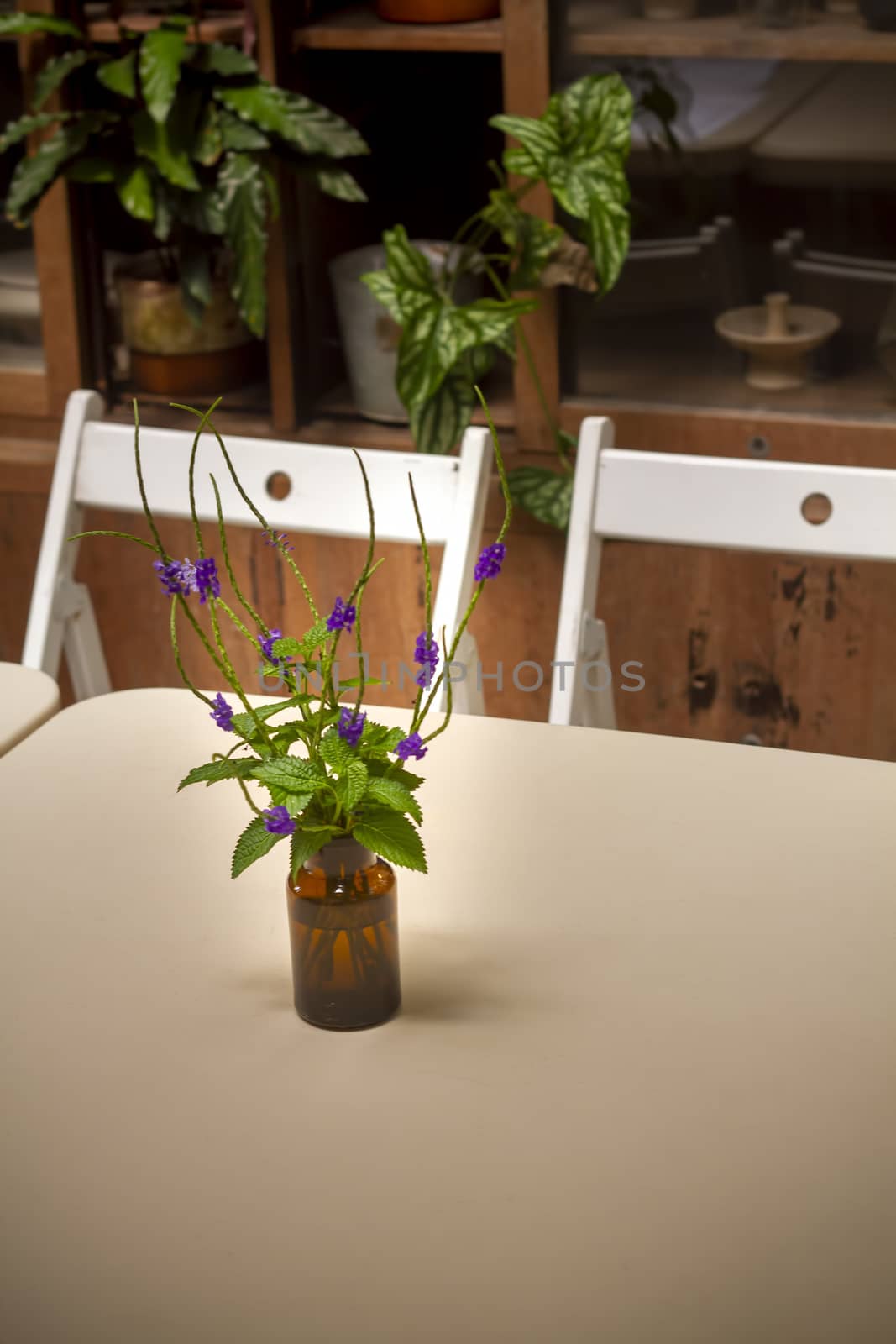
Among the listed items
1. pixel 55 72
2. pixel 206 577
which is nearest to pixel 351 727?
pixel 206 577

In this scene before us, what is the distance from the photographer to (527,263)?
2.26 meters

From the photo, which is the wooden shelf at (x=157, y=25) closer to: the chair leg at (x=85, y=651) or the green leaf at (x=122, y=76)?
the green leaf at (x=122, y=76)

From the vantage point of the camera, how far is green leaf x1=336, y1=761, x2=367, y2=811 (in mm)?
979

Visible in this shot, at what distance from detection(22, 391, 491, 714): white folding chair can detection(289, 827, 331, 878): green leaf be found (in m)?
0.65

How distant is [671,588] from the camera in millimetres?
2398

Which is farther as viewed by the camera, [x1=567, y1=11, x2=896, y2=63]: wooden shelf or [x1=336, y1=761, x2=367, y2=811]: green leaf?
[x1=567, y1=11, x2=896, y2=63]: wooden shelf

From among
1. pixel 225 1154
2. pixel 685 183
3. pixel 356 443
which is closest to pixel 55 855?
pixel 225 1154

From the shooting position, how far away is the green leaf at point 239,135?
223 cm

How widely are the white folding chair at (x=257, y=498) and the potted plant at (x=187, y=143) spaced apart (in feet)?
1.70

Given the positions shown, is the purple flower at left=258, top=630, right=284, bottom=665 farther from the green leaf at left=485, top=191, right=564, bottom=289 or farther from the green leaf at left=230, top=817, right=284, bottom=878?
the green leaf at left=485, top=191, right=564, bottom=289

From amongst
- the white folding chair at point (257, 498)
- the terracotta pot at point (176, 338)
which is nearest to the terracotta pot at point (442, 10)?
the terracotta pot at point (176, 338)

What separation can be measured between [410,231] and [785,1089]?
6.17 ft

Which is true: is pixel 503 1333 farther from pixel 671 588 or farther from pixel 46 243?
pixel 46 243

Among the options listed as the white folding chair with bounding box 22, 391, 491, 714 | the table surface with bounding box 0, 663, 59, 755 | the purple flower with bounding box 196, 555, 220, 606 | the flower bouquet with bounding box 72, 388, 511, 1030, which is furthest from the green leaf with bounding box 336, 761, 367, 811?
the white folding chair with bounding box 22, 391, 491, 714
